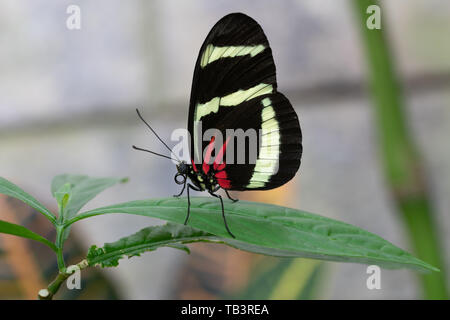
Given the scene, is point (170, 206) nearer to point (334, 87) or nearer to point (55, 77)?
point (334, 87)

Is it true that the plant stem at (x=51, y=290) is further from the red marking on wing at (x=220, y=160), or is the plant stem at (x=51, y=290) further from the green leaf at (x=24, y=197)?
the red marking on wing at (x=220, y=160)

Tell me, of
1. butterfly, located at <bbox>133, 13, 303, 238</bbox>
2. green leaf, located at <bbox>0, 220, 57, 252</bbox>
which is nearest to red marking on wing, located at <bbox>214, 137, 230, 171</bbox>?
butterfly, located at <bbox>133, 13, 303, 238</bbox>

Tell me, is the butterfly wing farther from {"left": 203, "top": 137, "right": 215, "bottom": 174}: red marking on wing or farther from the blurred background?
the blurred background

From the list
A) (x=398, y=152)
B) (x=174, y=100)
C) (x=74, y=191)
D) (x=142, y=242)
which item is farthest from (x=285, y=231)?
(x=174, y=100)

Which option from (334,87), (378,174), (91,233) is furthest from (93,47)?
(378,174)

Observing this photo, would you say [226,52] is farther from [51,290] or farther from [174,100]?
[174,100]

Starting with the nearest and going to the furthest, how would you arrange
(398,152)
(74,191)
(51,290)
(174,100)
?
(51,290), (74,191), (398,152), (174,100)
